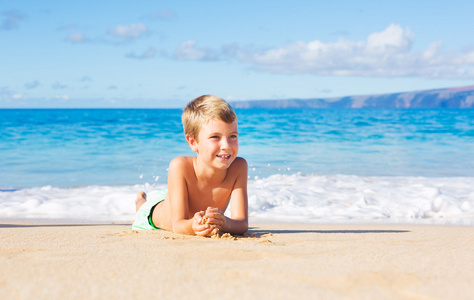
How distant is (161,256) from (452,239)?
2219mm

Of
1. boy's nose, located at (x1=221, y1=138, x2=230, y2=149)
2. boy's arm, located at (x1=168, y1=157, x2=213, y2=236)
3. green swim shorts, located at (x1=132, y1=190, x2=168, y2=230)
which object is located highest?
boy's nose, located at (x1=221, y1=138, x2=230, y2=149)

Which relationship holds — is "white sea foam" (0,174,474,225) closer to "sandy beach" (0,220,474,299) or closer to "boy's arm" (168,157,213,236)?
"boy's arm" (168,157,213,236)

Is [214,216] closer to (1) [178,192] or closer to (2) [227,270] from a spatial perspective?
(1) [178,192]

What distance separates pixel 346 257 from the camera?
223cm

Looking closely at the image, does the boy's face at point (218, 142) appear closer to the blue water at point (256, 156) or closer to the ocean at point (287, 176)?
the ocean at point (287, 176)

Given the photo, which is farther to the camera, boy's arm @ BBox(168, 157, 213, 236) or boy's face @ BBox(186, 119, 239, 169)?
boy's arm @ BBox(168, 157, 213, 236)

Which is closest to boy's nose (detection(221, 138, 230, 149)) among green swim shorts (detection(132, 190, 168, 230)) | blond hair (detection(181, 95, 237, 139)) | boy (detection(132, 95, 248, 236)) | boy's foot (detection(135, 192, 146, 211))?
boy (detection(132, 95, 248, 236))

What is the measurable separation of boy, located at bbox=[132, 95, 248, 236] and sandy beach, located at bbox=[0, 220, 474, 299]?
0.26m

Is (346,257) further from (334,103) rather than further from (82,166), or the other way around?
(334,103)

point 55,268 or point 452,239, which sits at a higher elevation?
point 55,268

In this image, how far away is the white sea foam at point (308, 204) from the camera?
5.28m

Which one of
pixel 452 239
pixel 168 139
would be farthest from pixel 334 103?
pixel 452 239

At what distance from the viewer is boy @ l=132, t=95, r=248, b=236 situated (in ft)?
9.80

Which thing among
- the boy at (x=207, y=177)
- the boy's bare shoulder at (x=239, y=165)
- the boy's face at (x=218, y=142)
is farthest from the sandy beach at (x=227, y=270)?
the boy's bare shoulder at (x=239, y=165)
